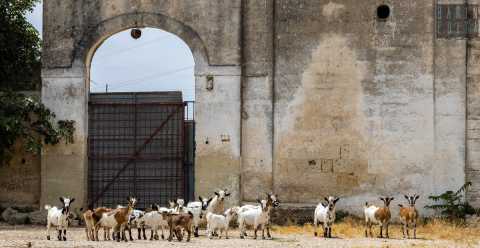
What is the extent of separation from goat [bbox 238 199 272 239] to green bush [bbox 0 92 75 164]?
6996 mm

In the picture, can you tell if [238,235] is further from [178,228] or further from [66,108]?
[66,108]

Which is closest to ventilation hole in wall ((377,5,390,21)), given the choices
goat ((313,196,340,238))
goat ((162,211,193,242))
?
goat ((313,196,340,238))

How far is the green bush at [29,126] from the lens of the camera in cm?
2505

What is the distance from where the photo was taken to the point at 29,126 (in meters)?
25.5

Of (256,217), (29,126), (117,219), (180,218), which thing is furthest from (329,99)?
(29,126)

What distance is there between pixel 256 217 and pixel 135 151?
6911 mm

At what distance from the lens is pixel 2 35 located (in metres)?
27.2

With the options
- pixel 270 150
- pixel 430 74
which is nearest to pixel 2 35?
pixel 270 150

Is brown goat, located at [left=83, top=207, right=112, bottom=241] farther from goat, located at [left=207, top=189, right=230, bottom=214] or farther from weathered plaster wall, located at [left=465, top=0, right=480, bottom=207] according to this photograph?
weathered plaster wall, located at [left=465, top=0, right=480, bottom=207]

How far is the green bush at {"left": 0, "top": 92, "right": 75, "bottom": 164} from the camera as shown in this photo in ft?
82.2

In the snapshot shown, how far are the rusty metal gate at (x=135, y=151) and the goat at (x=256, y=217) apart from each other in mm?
5493

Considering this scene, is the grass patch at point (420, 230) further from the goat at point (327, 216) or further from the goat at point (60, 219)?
the goat at point (60, 219)

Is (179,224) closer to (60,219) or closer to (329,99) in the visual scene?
(60,219)

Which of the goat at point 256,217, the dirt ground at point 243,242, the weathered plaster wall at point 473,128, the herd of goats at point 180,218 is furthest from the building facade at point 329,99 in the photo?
the goat at point 256,217
